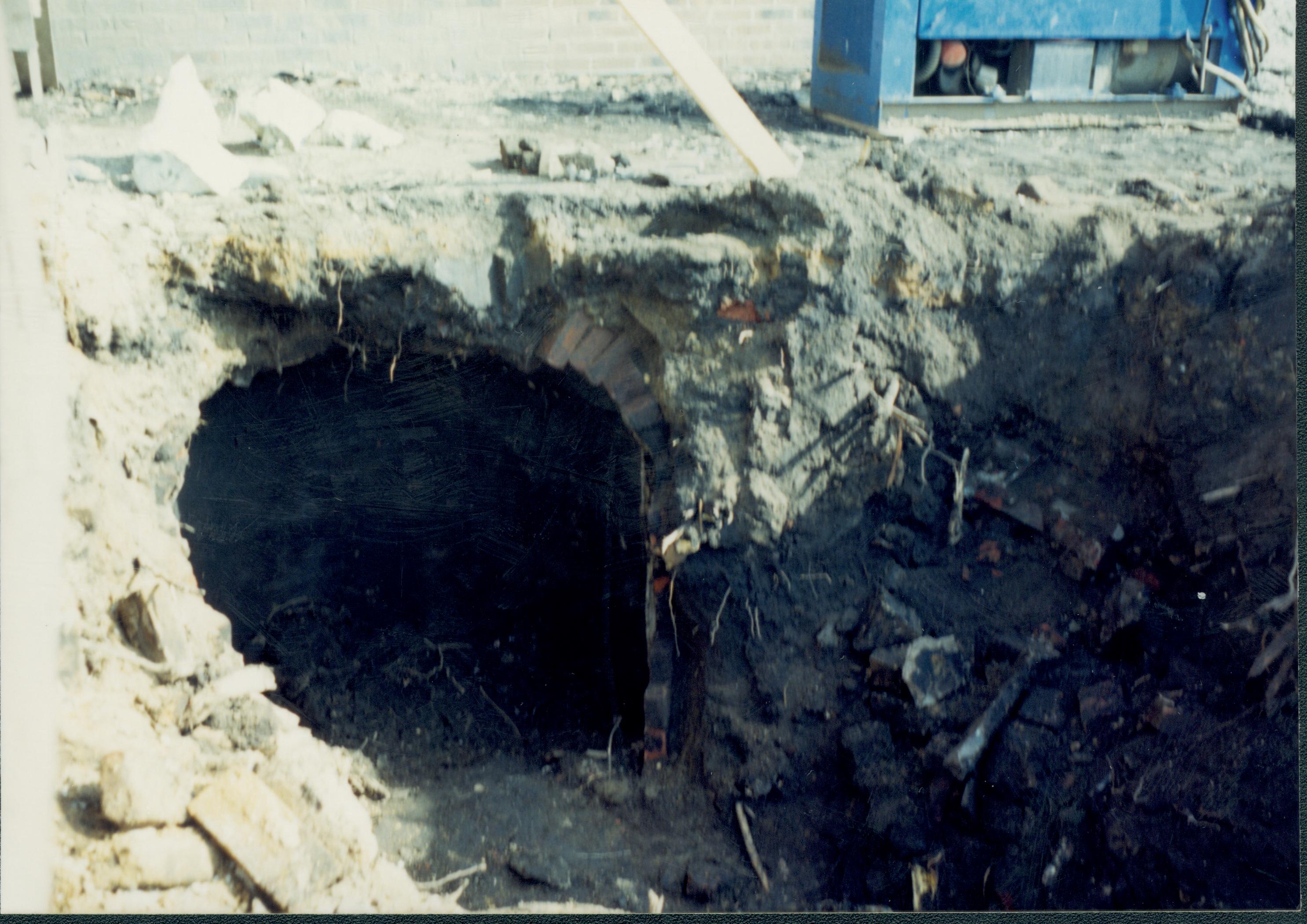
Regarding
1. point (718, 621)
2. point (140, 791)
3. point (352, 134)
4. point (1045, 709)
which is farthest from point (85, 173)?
point (1045, 709)

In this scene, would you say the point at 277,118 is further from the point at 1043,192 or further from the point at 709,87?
the point at 1043,192

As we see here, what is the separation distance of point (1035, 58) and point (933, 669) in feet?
8.74

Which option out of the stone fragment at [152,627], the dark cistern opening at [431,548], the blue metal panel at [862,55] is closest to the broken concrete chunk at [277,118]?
the dark cistern opening at [431,548]

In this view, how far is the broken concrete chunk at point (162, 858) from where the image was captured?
2033mm

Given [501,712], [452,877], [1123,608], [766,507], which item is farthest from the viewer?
[501,712]

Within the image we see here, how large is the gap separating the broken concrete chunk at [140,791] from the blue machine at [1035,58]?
3.54 meters

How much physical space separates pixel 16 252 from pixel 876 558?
8.46ft

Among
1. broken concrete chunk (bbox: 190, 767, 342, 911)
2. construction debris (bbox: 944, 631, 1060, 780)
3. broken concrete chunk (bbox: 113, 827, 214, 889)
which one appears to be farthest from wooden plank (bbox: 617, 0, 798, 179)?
broken concrete chunk (bbox: 113, 827, 214, 889)

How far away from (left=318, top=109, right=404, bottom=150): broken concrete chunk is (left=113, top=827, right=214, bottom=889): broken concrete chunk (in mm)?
2597

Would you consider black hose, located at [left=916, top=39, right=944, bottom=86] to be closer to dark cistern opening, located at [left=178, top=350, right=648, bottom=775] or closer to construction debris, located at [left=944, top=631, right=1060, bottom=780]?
dark cistern opening, located at [left=178, top=350, right=648, bottom=775]

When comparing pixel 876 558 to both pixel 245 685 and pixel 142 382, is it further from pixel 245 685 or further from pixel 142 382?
pixel 142 382

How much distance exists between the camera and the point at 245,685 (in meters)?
2.69

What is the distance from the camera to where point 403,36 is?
15.8ft

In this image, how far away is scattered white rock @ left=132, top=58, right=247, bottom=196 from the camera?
2.88 m
